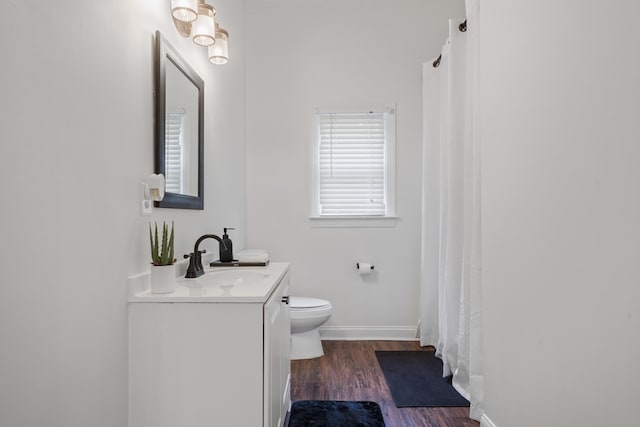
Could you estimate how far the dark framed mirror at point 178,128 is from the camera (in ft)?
5.01

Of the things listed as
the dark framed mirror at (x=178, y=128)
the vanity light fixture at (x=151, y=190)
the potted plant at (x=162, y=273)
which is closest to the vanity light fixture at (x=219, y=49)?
the dark framed mirror at (x=178, y=128)

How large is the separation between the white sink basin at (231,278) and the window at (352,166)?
142 centimetres

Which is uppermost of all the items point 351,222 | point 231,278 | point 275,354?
point 351,222

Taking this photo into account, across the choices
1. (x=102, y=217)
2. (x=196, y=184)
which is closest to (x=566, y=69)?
(x=102, y=217)

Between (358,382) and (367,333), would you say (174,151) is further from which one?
(367,333)

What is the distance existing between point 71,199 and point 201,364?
0.65m

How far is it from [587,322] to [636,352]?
0.58 ft

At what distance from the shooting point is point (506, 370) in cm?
162

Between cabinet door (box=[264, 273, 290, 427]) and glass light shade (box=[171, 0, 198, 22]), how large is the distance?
3.94 feet

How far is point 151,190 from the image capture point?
143cm

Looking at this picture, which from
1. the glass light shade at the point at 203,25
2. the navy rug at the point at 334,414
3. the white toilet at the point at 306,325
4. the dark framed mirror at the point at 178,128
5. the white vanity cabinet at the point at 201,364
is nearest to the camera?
the white vanity cabinet at the point at 201,364

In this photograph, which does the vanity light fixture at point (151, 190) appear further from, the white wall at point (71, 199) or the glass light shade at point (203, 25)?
the glass light shade at point (203, 25)

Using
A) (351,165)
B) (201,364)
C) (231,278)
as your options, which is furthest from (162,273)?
(351,165)

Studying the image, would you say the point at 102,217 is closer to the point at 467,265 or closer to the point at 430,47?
the point at 467,265
